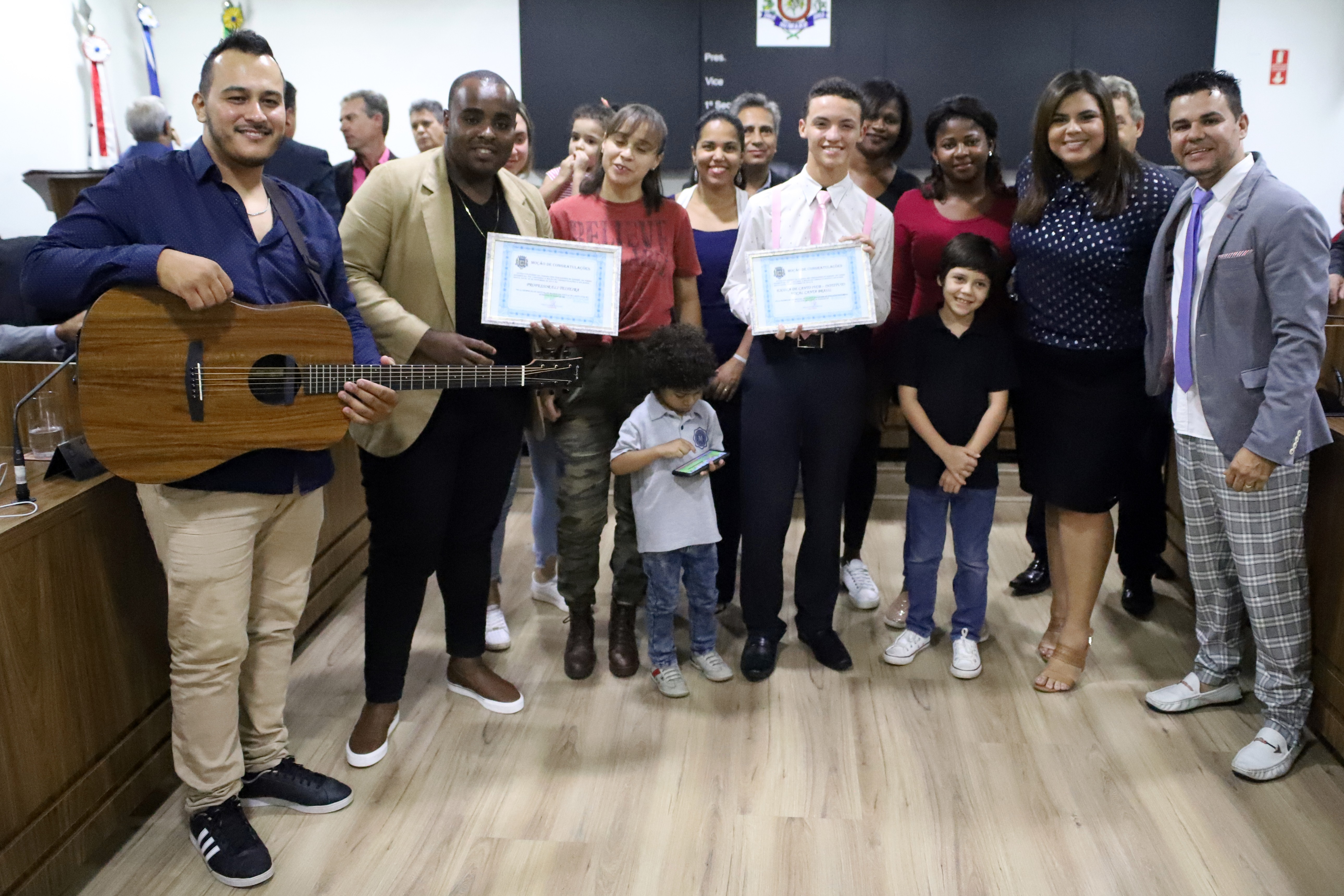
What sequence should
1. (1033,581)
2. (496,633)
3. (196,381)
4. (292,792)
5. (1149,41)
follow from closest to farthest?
(196,381) < (292,792) < (496,633) < (1033,581) < (1149,41)

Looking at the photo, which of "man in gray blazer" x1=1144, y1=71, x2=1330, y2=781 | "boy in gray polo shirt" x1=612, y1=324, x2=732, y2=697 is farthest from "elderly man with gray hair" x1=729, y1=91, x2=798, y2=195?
"man in gray blazer" x1=1144, y1=71, x2=1330, y2=781

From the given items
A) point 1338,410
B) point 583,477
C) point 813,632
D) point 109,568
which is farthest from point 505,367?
point 1338,410

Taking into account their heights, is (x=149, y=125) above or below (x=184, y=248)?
above

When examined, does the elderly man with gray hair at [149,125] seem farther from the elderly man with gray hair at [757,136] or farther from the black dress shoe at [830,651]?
the black dress shoe at [830,651]

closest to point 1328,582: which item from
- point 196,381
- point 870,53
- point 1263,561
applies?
point 1263,561

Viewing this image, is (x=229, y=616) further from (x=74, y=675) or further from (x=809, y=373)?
(x=809, y=373)

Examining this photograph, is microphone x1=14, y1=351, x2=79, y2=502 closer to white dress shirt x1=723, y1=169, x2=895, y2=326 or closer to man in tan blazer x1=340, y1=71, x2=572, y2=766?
man in tan blazer x1=340, y1=71, x2=572, y2=766

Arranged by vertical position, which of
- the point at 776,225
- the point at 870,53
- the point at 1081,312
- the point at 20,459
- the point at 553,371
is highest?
the point at 870,53

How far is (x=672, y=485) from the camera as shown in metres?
2.58

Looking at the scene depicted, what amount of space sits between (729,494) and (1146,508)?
1431mm

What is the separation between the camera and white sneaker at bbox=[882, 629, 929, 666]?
289 cm

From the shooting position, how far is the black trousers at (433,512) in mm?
2258

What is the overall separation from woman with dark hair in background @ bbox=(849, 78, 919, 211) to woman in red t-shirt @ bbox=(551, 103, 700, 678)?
0.78 meters

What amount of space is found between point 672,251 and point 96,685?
5.66 ft
